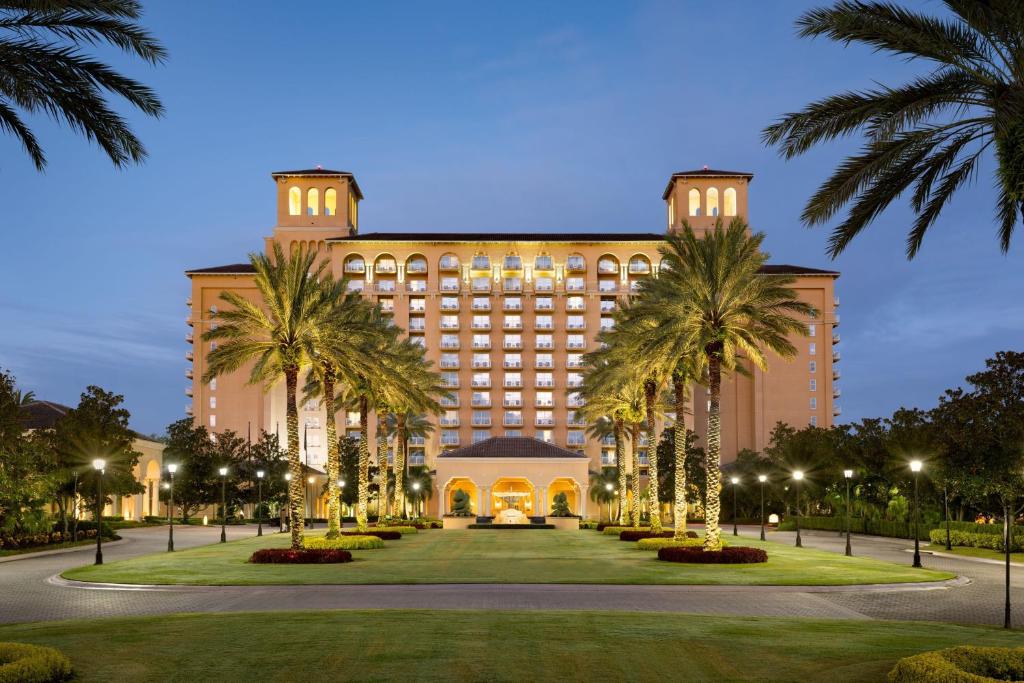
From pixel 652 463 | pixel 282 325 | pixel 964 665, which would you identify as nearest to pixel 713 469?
pixel 652 463

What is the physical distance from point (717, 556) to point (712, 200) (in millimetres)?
97107

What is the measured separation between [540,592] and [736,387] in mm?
103794

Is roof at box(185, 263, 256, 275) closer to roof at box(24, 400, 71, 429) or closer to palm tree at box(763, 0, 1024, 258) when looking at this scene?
roof at box(24, 400, 71, 429)

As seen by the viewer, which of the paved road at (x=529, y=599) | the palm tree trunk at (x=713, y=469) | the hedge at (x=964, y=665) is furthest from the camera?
the palm tree trunk at (x=713, y=469)

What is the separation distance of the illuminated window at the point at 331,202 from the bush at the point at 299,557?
94.4 m

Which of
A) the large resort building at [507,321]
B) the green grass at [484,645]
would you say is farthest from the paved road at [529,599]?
the large resort building at [507,321]

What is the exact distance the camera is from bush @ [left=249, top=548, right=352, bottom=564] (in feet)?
121

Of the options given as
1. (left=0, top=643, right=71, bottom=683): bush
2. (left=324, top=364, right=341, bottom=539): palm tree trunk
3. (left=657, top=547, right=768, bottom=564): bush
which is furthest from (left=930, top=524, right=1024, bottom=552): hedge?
(left=0, top=643, right=71, bottom=683): bush

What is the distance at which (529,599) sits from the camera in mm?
24859

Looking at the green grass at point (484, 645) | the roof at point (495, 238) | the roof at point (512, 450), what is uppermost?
the roof at point (495, 238)

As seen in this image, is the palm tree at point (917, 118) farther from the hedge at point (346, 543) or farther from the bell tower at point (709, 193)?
the bell tower at point (709, 193)

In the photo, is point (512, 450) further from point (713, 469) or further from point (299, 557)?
point (299, 557)

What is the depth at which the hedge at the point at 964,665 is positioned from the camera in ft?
38.9

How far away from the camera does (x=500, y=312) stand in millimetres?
126062
